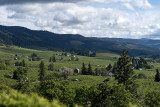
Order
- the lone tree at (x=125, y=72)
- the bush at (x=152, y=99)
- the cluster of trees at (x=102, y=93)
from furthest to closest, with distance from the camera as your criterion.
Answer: the lone tree at (x=125, y=72) → the cluster of trees at (x=102, y=93) → the bush at (x=152, y=99)

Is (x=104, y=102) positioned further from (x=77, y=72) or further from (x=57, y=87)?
(x=77, y=72)

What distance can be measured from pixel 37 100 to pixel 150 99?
34.5 meters

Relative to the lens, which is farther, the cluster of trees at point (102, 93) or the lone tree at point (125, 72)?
the lone tree at point (125, 72)

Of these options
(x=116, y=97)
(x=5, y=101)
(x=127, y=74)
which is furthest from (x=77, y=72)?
(x=5, y=101)

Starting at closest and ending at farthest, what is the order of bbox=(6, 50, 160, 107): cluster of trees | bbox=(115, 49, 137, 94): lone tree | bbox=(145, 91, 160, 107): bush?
1. bbox=(145, 91, 160, 107): bush
2. bbox=(6, 50, 160, 107): cluster of trees
3. bbox=(115, 49, 137, 94): lone tree

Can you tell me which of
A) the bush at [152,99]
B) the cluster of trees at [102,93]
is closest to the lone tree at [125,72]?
the cluster of trees at [102,93]

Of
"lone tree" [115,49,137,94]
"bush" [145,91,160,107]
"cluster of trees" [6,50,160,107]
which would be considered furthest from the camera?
"lone tree" [115,49,137,94]

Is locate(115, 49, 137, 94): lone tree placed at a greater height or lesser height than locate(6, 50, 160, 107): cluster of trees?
greater

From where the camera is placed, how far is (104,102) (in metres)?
46.2

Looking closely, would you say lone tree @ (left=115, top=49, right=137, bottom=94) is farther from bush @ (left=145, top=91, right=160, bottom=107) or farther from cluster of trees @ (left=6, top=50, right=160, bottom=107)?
bush @ (left=145, top=91, right=160, bottom=107)

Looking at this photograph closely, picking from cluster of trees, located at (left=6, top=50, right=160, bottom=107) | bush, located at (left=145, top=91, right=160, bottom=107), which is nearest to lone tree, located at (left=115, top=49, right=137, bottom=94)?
cluster of trees, located at (left=6, top=50, right=160, bottom=107)

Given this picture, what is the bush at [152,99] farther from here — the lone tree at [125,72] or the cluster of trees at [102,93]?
the lone tree at [125,72]

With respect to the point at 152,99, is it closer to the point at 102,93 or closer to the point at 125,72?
the point at 102,93

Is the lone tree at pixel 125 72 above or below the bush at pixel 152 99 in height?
above
